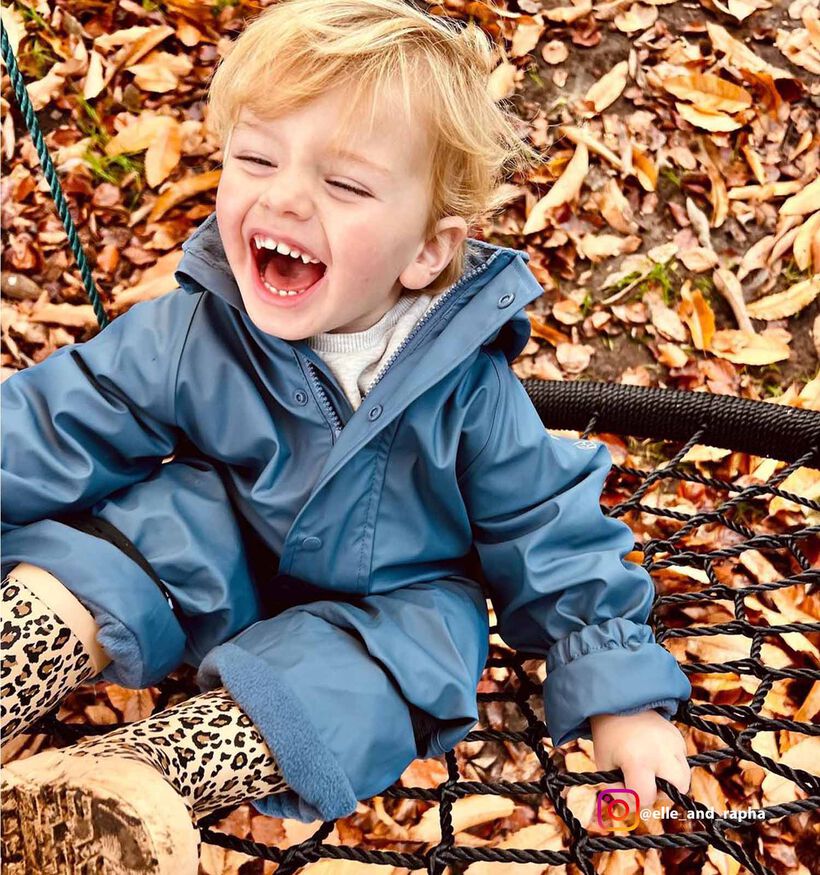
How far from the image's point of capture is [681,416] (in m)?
1.62

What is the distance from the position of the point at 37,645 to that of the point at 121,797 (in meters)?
0.24

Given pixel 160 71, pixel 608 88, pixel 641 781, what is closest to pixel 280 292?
pixel 641 781

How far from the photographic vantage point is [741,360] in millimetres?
2023

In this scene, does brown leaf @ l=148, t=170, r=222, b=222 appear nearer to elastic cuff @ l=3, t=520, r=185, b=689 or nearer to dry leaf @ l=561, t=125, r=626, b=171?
dry leaf @ l=561, t=125, r=626, b=171

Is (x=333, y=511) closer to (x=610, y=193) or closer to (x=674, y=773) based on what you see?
(x=674, y=773)

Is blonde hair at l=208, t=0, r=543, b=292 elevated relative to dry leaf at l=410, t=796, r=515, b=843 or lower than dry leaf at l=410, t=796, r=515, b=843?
elevated

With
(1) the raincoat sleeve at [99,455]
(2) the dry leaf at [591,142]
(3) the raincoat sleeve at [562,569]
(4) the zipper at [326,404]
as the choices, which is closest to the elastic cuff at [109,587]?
(1) the raincoat sleeve at [99,455]

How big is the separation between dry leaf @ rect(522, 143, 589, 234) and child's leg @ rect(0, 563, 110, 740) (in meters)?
1.49

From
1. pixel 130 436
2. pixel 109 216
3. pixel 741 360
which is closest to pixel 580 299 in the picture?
pixel 741 360

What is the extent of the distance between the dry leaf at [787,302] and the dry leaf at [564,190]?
0.48 m

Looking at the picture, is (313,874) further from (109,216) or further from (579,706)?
(109,216)

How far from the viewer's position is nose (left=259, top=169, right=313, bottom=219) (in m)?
0.95

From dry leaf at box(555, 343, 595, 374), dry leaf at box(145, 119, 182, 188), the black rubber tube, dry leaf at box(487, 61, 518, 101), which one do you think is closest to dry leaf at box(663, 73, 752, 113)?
dry leaf at box(487, 61, 518, 101)

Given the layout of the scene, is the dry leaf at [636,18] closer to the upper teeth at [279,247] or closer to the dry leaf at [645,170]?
the dry leaf at [645,170]
